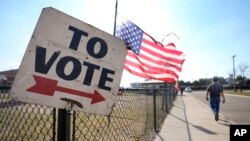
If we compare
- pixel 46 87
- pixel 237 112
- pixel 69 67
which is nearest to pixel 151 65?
pixel 69 67

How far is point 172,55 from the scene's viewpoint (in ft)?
28.7

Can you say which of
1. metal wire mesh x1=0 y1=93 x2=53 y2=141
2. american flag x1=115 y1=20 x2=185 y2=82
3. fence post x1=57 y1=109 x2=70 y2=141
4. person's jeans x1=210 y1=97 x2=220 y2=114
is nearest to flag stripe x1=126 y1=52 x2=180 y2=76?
american flag x1=115 y1=20 x2=185 y2=82

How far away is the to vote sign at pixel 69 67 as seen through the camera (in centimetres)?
206

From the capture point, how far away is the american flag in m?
6.36

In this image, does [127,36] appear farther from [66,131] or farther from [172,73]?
[66,131]

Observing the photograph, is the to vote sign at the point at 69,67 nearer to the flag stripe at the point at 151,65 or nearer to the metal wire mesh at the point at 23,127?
the metal wire mesh at the point at 23,127

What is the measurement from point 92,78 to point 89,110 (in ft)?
0.77

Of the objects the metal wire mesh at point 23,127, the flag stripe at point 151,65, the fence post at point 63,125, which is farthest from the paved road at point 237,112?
the fence post at point 63,125

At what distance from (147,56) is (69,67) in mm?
5321

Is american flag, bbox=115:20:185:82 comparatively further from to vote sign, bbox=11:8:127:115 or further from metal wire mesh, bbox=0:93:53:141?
to vote sign, bbox=11:8:127:115

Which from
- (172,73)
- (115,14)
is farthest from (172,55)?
(115,14)

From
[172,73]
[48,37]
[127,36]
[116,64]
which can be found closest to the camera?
[48,37]

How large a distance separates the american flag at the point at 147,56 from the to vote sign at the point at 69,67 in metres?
2.93

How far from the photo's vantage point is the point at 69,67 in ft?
7.16
